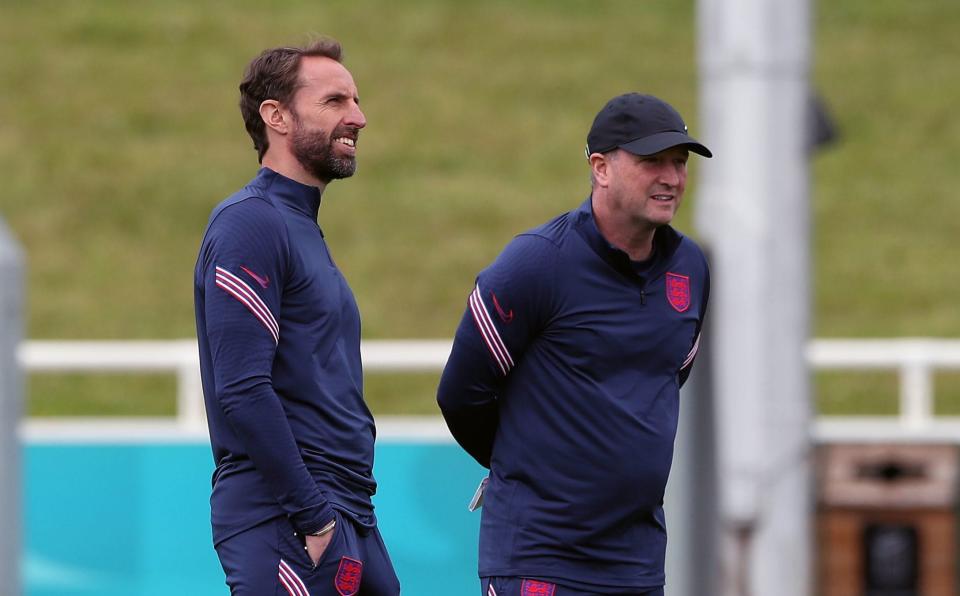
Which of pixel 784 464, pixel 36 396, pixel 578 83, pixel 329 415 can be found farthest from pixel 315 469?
pixel 578 83

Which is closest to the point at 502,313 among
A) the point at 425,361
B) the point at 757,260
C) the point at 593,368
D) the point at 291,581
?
the point at 593,368

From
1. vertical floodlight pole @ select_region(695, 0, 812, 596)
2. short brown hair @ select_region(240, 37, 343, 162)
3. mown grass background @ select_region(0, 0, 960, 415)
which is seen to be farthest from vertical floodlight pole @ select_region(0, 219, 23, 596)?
mown grass background @ select_region(0, 0, 960, 415)

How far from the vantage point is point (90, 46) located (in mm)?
21031

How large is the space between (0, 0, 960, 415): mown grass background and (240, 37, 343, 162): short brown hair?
9.62 metres

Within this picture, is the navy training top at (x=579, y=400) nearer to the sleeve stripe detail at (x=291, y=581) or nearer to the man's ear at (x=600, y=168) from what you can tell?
the man's ear at (x=600, y=168)

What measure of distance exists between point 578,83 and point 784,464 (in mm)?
13442

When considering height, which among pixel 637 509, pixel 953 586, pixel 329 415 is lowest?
pixel 953 586

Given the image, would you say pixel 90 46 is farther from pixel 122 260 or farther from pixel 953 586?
pixel 953 586

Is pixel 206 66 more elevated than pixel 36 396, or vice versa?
pixel 206 66

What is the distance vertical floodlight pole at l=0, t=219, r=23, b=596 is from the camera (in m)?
4.38

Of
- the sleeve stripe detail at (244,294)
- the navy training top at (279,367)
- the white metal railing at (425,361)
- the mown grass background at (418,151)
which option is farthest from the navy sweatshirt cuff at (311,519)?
the mown grass background at (418,151)

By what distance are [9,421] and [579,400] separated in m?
1.57

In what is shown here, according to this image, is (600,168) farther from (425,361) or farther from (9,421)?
(425,361)

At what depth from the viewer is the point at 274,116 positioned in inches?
138
